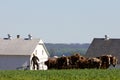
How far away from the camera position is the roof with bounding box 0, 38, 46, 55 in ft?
303

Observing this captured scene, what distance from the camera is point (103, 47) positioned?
94938mm

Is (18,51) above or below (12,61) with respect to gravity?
above

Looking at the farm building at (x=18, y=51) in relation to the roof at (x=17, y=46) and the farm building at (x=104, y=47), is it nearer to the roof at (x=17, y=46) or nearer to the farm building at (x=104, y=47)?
the roof at (x=17, y=46)

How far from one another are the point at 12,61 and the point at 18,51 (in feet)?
6.34

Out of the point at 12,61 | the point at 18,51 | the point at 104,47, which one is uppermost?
the point at 104,47

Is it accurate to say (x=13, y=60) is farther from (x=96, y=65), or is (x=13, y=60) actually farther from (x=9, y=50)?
(x=96, y=65)

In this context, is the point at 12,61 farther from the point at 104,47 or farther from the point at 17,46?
the point at 104,47

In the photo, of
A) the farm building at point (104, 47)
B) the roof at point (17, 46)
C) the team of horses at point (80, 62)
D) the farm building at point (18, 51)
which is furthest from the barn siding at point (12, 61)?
the team of horses at point (80, 62)

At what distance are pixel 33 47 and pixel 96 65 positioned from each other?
1234 inches

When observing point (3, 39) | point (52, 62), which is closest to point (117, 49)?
point (3, 39)

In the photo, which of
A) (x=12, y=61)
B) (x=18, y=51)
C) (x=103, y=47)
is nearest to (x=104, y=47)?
(x=103, y=47)

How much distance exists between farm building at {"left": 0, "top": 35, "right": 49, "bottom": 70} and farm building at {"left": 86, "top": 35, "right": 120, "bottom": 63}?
7886 millimetres

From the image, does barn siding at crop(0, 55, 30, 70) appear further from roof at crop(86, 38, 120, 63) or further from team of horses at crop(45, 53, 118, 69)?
team of horses at crop(45, 53, 118, 69)

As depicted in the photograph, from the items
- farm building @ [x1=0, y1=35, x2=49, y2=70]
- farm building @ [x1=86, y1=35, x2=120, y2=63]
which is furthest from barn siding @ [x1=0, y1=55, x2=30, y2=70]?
farm building @ [x1=86, y1=35, x2=120, y2=63]
